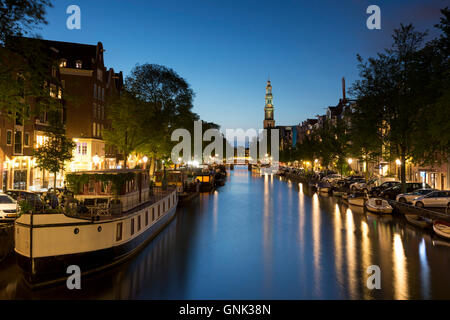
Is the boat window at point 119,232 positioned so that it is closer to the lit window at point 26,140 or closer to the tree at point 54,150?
the tree at point 54,150

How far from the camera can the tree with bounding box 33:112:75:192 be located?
3623 centimetres

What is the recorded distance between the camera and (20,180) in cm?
4134

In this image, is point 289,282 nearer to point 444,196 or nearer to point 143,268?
point 143,268

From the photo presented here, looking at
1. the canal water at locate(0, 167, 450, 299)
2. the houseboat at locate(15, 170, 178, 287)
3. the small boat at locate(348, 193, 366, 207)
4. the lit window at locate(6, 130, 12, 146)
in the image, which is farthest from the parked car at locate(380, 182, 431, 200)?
the lit window at locate(6, 130, 12, 146)

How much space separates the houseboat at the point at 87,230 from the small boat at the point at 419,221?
824 inches

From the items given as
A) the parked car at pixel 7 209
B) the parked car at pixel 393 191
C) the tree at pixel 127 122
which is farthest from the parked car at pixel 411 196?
the parked car at pixel 7 209

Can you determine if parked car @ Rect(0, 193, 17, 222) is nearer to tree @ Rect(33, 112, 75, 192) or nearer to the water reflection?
tree @ Rect(33, 112, 75, 192)

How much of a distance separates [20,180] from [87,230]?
3063cm

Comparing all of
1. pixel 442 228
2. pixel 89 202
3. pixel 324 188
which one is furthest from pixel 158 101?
pixel 442 228

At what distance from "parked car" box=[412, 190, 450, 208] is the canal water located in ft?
8.21

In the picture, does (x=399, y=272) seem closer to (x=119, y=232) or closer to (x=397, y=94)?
(x=119, y=232)

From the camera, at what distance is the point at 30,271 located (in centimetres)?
1502

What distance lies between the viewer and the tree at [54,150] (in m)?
36.2
